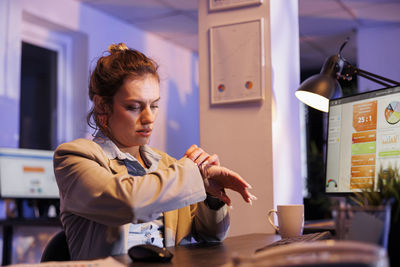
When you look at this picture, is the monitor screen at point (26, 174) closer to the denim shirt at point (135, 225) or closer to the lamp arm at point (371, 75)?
the denim shirt at point (135, 225)

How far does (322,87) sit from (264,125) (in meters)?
0.39

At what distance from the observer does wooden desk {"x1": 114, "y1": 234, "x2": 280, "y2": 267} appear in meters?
1.03

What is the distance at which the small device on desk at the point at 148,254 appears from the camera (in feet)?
3.36

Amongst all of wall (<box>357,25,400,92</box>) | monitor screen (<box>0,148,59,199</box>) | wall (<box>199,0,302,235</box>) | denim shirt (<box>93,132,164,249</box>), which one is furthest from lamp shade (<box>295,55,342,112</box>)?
wall (<box>357,25,400,92</box>)

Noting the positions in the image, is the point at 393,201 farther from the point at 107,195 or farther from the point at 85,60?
the point at 85,60

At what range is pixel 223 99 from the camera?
91.4 inches

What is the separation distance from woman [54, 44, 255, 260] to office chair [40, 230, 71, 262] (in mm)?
20

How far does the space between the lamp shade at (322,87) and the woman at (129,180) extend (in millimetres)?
636

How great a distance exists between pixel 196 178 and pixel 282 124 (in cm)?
115

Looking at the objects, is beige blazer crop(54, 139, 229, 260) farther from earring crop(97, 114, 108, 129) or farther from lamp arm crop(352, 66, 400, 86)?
lamp arm crop(352, 66, 400, 86)

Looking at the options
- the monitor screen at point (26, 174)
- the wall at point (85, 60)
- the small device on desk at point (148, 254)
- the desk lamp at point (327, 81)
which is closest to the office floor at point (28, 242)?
the monitor screen at point (26, 174)

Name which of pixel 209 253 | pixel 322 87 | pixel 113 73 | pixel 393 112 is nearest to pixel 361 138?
pixel 393 112

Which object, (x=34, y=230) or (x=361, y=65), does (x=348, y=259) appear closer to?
(x=34, y=230)

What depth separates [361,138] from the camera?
1.67m
